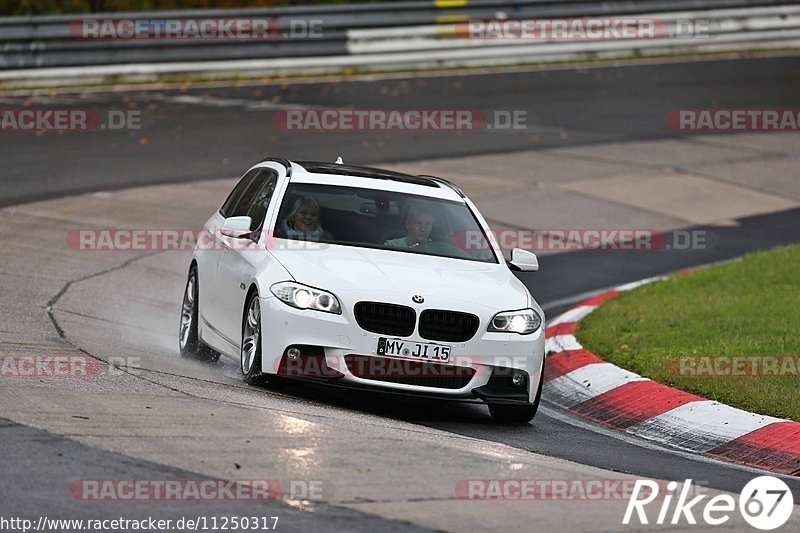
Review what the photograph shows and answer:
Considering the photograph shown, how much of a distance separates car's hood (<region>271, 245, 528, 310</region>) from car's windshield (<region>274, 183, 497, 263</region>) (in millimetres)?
217

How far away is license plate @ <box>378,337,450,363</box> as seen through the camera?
29.0 ft

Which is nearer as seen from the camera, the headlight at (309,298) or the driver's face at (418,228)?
the headlight at (309,298)

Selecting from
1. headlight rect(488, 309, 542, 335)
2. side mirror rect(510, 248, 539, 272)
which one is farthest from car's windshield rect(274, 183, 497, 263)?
headlight rect(488, 309, 542, 335)

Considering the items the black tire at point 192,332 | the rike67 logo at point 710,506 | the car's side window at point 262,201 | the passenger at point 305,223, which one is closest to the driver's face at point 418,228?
the passenger at point 305,223

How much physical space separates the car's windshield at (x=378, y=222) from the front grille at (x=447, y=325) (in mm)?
972

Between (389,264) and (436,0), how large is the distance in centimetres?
2013

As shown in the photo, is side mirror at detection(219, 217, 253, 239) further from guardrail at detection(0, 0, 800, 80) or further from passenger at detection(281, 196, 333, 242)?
guardrail at detection(0, 0, 800, 80)

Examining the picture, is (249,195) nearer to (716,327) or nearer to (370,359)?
(370,359)

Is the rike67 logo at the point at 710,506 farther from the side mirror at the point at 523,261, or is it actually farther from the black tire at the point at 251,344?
the side mirror at the point at 523,261

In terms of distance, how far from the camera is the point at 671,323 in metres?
12.2

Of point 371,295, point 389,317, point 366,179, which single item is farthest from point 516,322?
point 366,179

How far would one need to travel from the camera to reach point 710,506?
6.74 metres

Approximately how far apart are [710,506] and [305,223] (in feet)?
13.5

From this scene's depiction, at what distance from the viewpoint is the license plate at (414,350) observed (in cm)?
885
